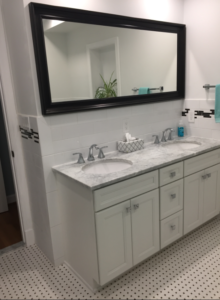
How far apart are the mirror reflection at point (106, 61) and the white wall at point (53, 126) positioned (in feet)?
0.46

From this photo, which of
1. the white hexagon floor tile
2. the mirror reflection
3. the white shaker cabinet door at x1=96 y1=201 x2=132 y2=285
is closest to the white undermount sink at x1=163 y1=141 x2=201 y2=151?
the mirror reflection

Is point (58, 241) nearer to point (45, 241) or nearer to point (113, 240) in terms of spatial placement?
point (45, 241)

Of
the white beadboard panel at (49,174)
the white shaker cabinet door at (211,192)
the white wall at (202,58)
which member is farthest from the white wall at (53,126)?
the white shaker cabinet door at (211,192)

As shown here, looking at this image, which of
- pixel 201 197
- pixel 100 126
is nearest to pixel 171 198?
pixel 201 197

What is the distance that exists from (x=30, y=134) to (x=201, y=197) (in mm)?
1574

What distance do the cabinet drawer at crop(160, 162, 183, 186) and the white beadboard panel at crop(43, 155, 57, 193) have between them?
817 millimetres

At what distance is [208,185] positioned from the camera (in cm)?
231

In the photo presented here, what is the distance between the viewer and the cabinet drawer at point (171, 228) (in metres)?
2.02

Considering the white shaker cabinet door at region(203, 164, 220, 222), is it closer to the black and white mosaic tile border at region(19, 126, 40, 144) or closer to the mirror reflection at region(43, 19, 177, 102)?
the mirror reflection at region(43, 19, 177, 102)

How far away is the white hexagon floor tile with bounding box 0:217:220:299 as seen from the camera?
1.74 meters

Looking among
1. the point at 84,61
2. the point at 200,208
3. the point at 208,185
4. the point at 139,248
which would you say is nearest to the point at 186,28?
the point at 84,61

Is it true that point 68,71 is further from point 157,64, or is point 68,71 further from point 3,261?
point 3,261

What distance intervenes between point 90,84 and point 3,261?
65.6 inches

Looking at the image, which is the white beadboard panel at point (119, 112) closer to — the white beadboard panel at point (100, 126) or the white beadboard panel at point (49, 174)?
the white beadboard panel at point (100, 126)
